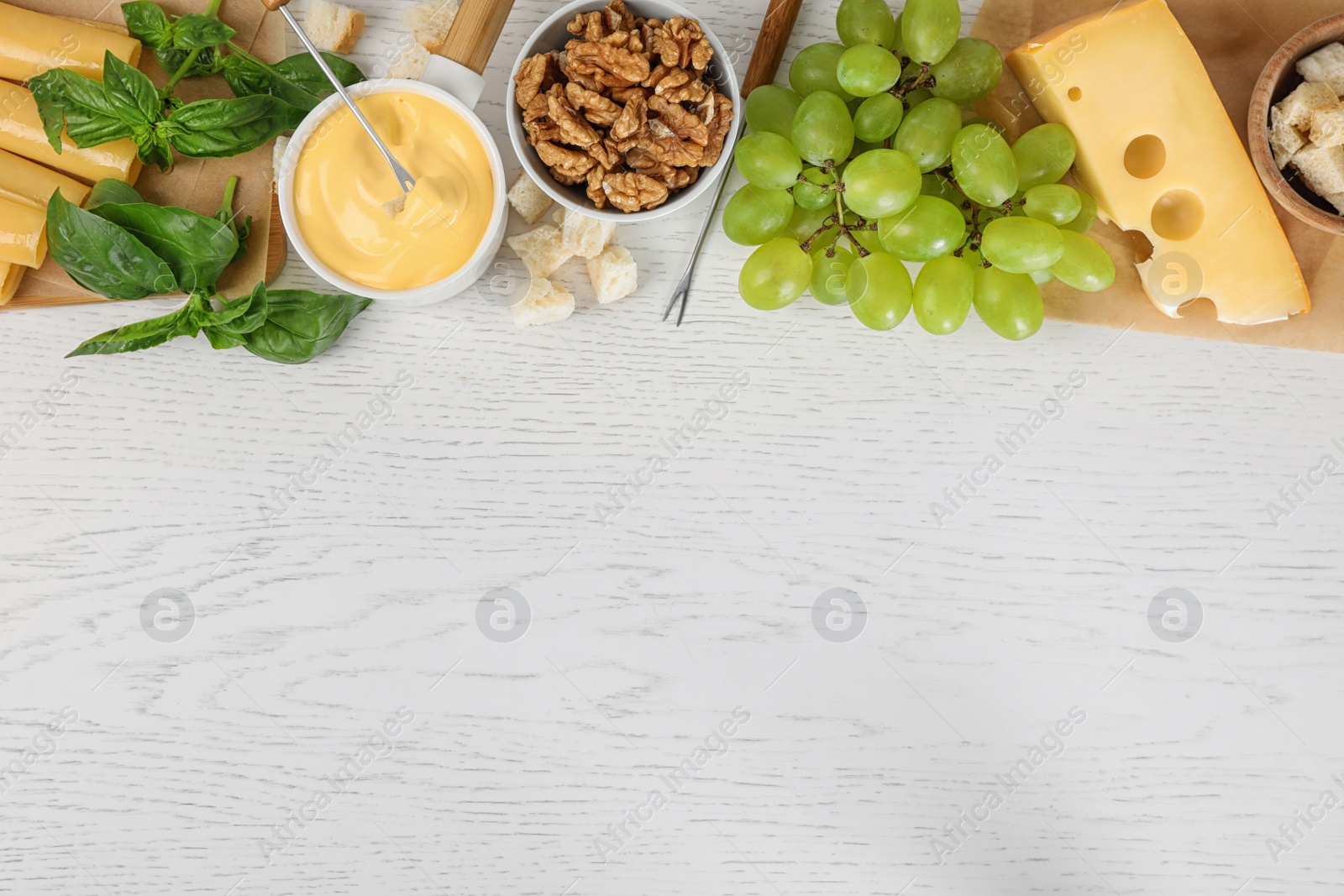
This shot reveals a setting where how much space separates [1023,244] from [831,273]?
0.17 metres

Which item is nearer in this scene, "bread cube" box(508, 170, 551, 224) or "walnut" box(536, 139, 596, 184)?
"walnut" box(536, 139, 596, 184)

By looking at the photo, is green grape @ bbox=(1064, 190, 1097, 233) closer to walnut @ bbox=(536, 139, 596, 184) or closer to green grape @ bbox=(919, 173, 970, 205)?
green grape @ bbox=(919, 173, 970, 205)

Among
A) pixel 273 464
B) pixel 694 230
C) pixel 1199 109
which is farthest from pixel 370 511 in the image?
pixel 1199 109

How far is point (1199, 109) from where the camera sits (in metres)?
0.79

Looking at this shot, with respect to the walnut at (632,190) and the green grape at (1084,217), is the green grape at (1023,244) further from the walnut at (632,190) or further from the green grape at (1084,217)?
the walnut at (632,190)

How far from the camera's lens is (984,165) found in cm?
71

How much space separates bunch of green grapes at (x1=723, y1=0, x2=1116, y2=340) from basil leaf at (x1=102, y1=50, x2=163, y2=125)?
0.55m

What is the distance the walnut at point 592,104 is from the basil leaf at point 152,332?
0.41 meters

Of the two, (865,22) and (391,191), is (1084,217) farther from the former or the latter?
(391,191)

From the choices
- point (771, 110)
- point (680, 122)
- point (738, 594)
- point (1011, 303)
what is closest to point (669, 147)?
point (680, 122)

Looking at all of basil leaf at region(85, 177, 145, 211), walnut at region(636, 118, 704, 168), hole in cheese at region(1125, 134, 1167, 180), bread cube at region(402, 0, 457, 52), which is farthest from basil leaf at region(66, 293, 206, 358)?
hole in cheese at region(1125, 134, 1167, 180)

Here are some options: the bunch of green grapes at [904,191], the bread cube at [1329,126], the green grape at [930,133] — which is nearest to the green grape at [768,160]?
the bunch of green grapes at [904,191]

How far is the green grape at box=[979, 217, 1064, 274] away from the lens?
0.72 meters

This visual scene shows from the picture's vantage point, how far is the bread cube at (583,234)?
82 cm
